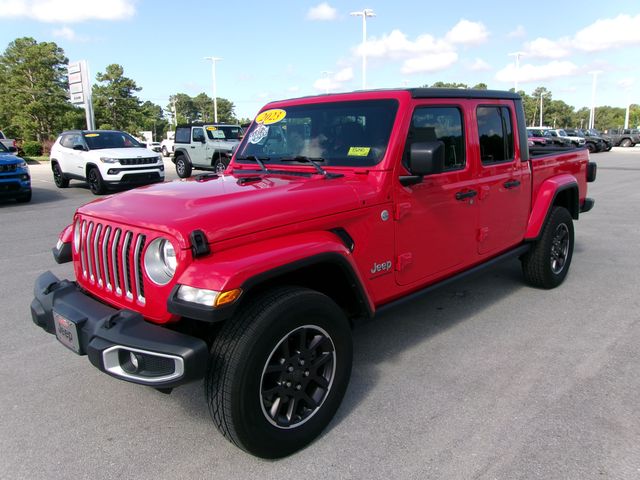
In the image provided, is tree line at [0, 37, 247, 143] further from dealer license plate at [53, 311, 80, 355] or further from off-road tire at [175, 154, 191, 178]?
dealer license plate at [53, 311, 80, 355]

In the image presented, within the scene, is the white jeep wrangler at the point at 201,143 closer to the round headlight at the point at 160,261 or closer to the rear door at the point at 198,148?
the rear door at the point at 198,148

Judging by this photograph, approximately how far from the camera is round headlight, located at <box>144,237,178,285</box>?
243cm

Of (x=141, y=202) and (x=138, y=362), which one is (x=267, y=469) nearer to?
(x=138, y=362)

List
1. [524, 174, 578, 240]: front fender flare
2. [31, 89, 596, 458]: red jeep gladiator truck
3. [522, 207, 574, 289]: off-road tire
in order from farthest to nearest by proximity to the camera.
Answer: [522, 207, 574, 289]: off-road tire, [524, 174, 578, 240]: front fender flare, [31, 89, 596, 458]: red jeep gladiator truck

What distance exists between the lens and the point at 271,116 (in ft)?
13.2

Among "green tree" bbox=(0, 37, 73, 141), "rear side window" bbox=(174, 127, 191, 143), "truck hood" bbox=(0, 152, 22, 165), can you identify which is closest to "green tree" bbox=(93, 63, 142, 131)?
"green tree" bbox=(0, 37, 73, 141)

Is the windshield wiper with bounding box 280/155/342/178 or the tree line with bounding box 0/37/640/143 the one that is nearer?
the windshield wiper with bounding box 280/155/342/178

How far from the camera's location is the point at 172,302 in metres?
2.28

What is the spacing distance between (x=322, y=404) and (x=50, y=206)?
35.6 feet

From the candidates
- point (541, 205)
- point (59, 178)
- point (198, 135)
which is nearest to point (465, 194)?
point (541, 205)

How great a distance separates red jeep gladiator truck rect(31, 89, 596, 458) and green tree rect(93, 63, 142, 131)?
5455 cm

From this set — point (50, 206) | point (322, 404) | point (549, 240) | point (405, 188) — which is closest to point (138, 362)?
point (322, 404)

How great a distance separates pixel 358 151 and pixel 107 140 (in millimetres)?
12674

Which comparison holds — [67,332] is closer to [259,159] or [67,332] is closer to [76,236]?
[76,236]
